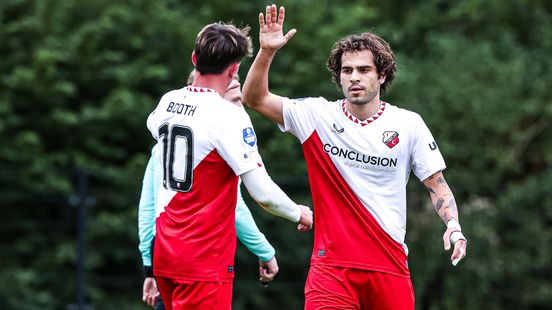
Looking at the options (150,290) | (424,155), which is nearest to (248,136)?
(424,155)

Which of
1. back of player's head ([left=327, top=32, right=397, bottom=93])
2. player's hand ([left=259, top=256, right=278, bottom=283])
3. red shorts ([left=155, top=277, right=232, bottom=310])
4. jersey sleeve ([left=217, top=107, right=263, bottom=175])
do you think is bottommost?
red shorts ([left=155, top=277, right=232, bottom=310])

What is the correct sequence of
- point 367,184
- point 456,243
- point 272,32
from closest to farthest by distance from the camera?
point 456,243 < point 272,32 < point 367,184

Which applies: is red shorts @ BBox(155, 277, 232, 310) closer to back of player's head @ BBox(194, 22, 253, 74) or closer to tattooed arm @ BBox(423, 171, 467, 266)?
back of player's head @ BBox(194, 22, 253, 74)

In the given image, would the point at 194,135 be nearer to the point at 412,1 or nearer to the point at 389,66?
the point at 389,66

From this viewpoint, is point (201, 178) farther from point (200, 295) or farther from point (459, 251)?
point (459, 251)

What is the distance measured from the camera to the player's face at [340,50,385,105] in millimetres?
5742

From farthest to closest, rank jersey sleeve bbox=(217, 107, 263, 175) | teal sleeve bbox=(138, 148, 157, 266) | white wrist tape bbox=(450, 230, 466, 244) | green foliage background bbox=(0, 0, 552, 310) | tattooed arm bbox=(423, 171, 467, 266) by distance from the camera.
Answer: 1. green foliage background bbox=(0, 0, 552, 310)
2. teal sleeve bbox=(138, 148, 157, 266)
3. tattooed arm bbox=(423, 171, 467, 266)
4. white wrist tape bbox=(450, 230, 466, 244)
5. jersey sleeve bbox=(217, 107, 263, 175)

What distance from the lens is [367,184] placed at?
5.73 metres

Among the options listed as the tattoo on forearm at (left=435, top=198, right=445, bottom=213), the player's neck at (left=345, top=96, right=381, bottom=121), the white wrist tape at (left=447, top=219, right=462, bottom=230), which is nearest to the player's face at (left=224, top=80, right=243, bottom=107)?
the player's neck at (left=345, top=96, right=381, bottom=121)

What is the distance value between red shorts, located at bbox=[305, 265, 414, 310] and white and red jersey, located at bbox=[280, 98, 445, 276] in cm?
5

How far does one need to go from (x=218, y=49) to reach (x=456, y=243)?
1.64 m

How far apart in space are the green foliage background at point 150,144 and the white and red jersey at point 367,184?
6840mm

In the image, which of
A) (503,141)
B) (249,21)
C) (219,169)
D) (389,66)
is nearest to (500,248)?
(503,141)

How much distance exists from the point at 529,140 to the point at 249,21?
191 inches
